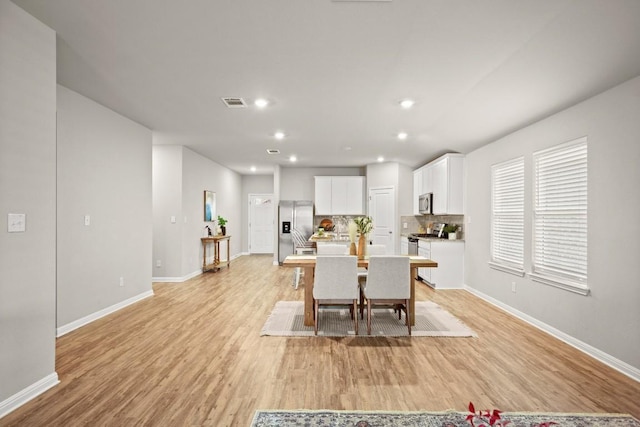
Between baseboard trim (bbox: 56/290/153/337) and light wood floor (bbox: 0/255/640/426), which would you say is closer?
light wood floor (bbox: 0/255/640/426)

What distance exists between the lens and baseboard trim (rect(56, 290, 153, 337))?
3.71 meters

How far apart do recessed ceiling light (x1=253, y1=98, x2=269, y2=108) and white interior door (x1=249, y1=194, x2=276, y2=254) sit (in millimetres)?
7122

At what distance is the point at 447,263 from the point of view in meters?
6.21

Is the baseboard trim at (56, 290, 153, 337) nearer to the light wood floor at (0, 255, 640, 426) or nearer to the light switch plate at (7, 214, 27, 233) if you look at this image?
the light wood floor at (0, 255, 640, 426)

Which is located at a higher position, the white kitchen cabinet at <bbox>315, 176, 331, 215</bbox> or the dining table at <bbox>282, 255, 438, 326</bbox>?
the white kitchen cabinet at <bbox>315, 176, 331, 215</bbox>

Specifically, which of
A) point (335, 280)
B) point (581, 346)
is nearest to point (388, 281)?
point (335, 280)

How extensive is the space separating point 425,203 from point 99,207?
5708 millimetres

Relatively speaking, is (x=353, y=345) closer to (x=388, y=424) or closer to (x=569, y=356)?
(x=388, y=424)

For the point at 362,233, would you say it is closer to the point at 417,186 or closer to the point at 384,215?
the point at 417,186

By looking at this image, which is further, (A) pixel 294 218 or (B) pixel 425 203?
(A) pixel 294 218

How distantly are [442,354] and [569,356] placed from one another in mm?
1161

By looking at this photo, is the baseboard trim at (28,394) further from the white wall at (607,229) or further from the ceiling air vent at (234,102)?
the white wall at (607,229)

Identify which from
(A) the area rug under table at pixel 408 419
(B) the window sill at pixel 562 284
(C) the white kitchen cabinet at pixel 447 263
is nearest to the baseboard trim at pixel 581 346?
(B) the window sill at pixel 562 284

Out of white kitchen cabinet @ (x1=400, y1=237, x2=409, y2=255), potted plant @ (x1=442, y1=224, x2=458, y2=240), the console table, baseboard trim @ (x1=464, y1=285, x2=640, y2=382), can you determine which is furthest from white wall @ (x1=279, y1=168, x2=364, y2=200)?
baseboard trim @ (x1=464, y1=285, x2=640, y2=382)
